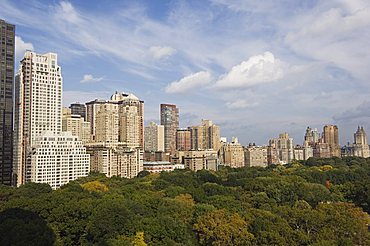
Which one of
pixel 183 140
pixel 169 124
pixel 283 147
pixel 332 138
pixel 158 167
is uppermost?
pixel 169 124

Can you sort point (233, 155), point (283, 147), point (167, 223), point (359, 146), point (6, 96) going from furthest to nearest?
point (359, 146), point (283, 147), point (233, 155), point (6, 96), point (167, 223)

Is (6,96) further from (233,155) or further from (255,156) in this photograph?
(255,156)

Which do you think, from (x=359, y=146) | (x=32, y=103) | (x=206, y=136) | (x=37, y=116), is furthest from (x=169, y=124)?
(x=359, y=146)

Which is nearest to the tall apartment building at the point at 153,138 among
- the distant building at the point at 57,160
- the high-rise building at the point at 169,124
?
the high-rise building at the point at 169,124

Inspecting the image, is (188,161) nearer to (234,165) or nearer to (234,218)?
(234,165)

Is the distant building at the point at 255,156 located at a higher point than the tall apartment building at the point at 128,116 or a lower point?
lower

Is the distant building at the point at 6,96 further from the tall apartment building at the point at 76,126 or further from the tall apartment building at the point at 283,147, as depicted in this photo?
the tall apartment building at the point at 283,147

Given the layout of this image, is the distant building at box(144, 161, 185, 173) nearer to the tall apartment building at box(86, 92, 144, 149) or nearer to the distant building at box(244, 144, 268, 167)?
the tall apartment building at box(86, 92, 144, 149)

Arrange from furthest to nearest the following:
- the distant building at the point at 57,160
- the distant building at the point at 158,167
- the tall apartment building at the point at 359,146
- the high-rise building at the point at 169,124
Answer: the tall apartment building at the point at 359,146, the high-rise building at the point at 169,124, the distant building at the point at 158,167, the distant building at the point at 57,160
